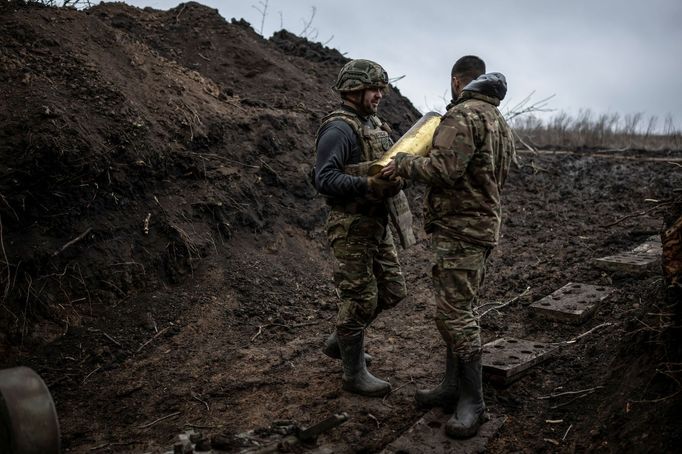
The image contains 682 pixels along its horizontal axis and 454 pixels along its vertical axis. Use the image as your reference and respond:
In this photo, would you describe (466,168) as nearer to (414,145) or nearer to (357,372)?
(414,145)

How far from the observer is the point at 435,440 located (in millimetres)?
3898

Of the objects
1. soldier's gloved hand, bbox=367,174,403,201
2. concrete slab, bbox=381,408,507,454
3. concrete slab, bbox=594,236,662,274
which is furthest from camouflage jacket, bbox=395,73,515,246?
concrete slab, bbox=594,236,662,274

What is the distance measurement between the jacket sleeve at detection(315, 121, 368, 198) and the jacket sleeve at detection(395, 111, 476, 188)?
0.53 m

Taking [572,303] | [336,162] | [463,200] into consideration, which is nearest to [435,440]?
[463,200]

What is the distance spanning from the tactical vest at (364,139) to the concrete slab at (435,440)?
1804 mm

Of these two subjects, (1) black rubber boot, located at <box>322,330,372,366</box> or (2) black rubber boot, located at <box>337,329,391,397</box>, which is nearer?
(2) black rubber boot, located at <box>337,329,391,397</box>

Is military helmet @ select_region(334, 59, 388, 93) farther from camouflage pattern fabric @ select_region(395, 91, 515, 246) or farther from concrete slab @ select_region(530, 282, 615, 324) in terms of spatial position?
concrete slab @ select_region(530, 282, 615, 324)

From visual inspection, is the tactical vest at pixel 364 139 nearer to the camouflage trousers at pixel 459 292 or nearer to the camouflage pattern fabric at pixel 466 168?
the camouflage pattern fabric at pixel 466 168

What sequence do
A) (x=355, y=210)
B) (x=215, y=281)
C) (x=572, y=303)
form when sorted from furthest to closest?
(x=215, y=281)
(x=572, y=303)
(x=355, y=210)

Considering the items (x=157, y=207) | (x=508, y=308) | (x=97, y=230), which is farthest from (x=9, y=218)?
(x=508, y=308)

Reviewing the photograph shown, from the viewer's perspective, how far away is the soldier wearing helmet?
4445mm

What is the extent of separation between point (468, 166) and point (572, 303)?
2.54 meters

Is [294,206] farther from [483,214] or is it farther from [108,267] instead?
[483,214]

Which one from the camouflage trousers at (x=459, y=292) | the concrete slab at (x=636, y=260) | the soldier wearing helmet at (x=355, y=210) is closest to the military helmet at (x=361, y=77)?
the soldier wearing helmet at (x=355, y=210)
